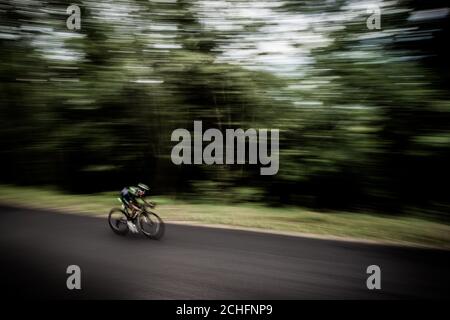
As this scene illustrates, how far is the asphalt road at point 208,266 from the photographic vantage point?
4.30 m

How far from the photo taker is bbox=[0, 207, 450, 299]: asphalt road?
4.30m

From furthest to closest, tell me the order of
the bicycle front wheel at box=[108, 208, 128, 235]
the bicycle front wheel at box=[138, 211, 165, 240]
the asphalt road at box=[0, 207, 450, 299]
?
1. the bicycle front wheel at box=[108, 208, 128, 235]
2. the bicycle front wheel at box=[138, 211, 165, 240]
3. the asphalt road at box=[0, 207, 450, 299]

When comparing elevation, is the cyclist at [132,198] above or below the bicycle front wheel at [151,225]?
above

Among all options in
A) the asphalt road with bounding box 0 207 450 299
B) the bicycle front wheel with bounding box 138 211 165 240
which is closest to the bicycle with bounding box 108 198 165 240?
the bicycle front wheel with bounding box 138 211 165 240

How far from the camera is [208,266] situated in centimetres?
494

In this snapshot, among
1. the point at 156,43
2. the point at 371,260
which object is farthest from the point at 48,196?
the point at 371,260

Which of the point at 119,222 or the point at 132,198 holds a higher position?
the point at 132,198

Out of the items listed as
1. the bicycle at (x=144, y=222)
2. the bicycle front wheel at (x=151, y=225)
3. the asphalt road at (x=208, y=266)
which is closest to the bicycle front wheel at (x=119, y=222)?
the bicycle at (x=144, y=222)

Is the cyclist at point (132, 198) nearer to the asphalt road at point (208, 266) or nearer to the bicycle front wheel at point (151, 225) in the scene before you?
the bicycle front wheel at point (151, 225)

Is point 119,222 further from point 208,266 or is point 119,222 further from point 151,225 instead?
point 208,266

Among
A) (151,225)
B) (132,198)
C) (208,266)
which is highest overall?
(132,198)

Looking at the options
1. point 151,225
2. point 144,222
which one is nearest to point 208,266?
point 151,225

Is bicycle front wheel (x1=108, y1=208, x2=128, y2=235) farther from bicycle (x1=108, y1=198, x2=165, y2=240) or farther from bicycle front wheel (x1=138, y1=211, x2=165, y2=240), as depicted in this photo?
bicycle front wheel (x1=138, y1=211, x2=165, y2=240)
